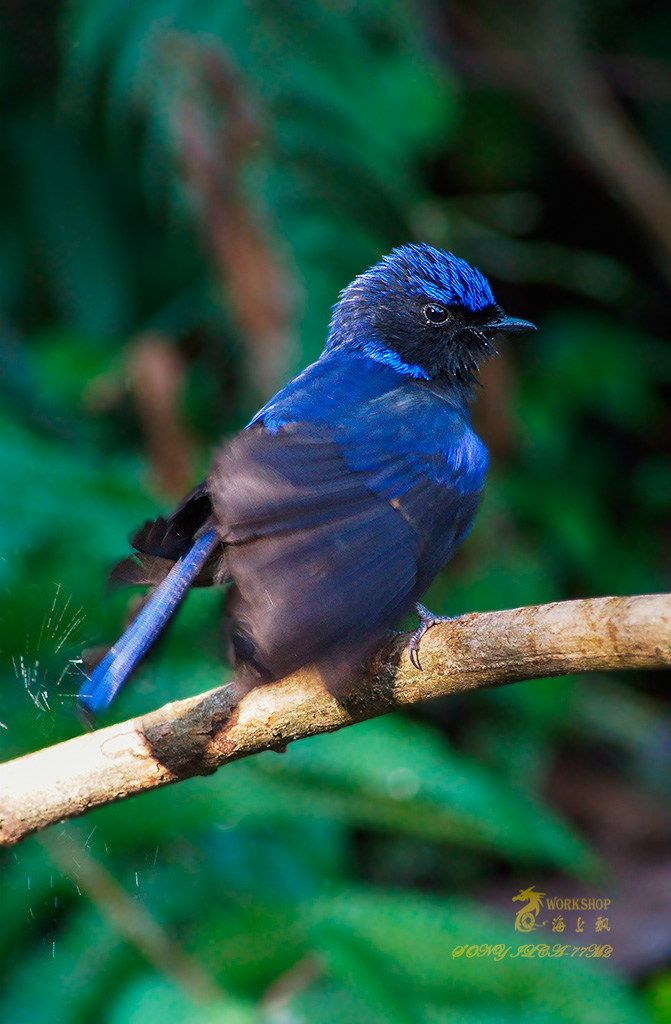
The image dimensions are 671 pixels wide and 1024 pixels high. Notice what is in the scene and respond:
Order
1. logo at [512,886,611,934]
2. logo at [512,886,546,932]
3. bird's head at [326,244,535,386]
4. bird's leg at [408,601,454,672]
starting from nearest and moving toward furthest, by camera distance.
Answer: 1. bird's leg at [408,601,454,672]
2. bird's head at [326,244,535,386]
3. logo at [512,886,546,932]
4. logo at [512,886,611,934]

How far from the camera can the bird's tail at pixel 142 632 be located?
1.86 metres

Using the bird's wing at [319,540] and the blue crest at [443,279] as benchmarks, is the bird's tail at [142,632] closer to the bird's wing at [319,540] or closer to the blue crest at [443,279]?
the bird's wing at [319,540]

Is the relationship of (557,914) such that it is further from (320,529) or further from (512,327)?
(320,529)

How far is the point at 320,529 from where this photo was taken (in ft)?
6.55

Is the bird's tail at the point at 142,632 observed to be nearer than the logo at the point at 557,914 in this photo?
Yes

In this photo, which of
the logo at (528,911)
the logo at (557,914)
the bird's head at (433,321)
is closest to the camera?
the bird's head at (433,321)

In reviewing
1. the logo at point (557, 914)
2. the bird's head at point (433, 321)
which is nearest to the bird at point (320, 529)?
the bird's head at point (433, 321)

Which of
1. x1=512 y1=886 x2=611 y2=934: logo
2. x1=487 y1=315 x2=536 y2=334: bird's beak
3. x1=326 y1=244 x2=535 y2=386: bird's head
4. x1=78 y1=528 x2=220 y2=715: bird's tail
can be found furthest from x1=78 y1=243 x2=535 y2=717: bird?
x1=512 y1=886 x2=611 y2=934: logo

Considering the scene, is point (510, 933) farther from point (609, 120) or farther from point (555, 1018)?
point (609, 120)

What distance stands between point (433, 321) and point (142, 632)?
129cm

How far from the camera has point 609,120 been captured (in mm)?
5844

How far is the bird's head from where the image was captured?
2.79 metres

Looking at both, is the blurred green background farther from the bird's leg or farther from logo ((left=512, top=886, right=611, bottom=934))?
the bird's leg

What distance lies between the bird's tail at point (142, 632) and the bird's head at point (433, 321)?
3.15 ft
